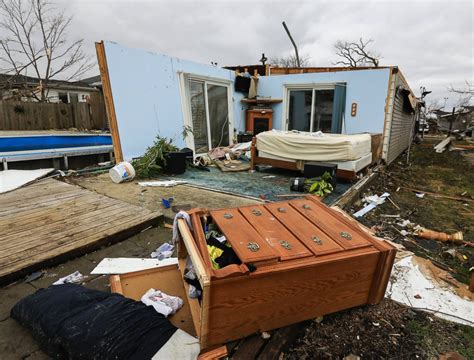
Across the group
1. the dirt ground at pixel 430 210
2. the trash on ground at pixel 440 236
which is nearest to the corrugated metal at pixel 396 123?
the dirt ground at pixel 430 210

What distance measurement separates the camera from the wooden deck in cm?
211

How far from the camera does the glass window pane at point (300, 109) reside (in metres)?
7.59

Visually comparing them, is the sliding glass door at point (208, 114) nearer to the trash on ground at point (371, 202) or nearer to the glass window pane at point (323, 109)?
the glass window pane at point (323, 109)

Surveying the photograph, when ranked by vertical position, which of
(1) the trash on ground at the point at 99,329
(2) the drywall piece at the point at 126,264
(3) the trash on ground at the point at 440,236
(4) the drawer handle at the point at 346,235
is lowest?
(3) the trash on ground at the point at 440,236

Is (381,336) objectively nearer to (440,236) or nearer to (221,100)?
(440,236)

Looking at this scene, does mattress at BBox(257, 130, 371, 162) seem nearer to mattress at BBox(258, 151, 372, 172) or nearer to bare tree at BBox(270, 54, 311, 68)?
mattress at BBox(258, 151, 372, 172)

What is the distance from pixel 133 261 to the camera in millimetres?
2197

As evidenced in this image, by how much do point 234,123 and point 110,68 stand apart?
12.5 feet

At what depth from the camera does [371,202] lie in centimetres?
430

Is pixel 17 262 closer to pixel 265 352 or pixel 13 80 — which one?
pixel 265 352

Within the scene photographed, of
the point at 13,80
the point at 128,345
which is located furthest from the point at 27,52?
the point at 128,345

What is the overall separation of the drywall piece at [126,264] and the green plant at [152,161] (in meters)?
2.75

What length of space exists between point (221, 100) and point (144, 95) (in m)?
2.50

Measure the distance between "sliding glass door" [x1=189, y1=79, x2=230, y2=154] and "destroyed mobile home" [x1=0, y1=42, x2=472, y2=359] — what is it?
48 cm
